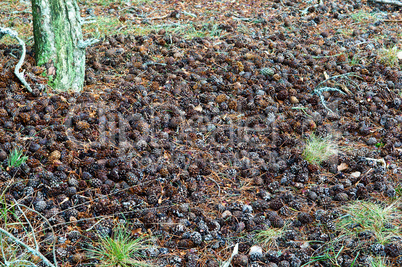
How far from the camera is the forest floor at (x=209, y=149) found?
1.94 metres

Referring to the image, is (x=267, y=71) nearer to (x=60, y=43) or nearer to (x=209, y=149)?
(x=209, y=149)

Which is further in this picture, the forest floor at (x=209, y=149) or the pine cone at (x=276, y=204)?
the pine cone at (x=276, y=204)

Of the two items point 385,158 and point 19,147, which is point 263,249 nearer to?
point 385,158

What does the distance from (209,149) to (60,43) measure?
145 centimetres

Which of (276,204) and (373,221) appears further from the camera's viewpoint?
(276,204)

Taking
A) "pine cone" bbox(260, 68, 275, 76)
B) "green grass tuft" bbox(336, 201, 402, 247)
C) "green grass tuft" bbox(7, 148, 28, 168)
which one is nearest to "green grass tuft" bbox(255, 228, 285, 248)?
"green grass tuft" bbox(336, 201, 402, 247)

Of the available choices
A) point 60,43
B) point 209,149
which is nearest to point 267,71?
point 209,149

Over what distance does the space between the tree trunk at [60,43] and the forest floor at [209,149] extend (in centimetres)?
12

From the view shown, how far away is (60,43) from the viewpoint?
2840mm

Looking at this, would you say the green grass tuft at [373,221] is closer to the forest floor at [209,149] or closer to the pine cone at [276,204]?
the forest floor at [209,149]

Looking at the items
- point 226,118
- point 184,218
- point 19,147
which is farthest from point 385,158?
point 19,147

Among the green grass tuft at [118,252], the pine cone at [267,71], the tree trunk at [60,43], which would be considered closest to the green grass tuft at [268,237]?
the green grass tuft at [118,252]

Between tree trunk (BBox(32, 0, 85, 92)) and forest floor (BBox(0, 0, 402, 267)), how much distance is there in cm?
A: 12

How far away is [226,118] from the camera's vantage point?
287cm
